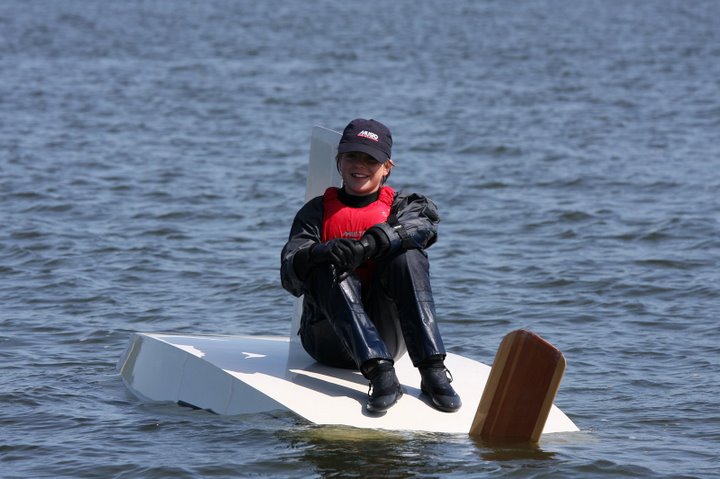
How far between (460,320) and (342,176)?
3123 mm

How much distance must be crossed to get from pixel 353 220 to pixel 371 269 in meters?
0.24

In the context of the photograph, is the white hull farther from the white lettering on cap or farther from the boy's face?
the white lettering on cap

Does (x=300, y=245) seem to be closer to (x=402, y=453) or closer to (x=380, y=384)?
(x=380, y=384)

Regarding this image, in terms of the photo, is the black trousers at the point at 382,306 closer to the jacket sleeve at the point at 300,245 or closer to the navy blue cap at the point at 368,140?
the jacket sleeve at the point at 300,245

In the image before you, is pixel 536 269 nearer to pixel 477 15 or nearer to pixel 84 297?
pixel 84 297

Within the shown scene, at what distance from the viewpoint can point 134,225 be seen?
12203mm

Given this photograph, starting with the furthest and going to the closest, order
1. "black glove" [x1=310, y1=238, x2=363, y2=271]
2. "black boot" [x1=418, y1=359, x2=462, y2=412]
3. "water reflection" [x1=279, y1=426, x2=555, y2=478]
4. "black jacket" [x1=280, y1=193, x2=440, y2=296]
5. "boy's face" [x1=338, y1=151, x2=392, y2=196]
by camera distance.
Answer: "boy's face" [x1=338, y1=151, x2=392, y2=196] < "black boot" [x1=418, y1=359, x2=462, y2=412] < "black jacket" [x1=280, y1=193, x2=440, y2=296] < "black glove" [x1=310, y1=238, x2=363, y2=271] < "water reflection" [x1=279, y1=426, x2=555, y2=478]

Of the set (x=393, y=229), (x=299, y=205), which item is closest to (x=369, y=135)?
(x=393, y=229)

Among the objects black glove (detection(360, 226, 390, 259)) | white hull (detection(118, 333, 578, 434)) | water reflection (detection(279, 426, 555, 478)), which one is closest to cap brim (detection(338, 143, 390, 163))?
black glove (detection(360, 226, 390, 259))

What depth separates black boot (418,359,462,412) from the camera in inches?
242

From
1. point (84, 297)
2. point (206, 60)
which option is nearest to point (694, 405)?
point (84, 297)

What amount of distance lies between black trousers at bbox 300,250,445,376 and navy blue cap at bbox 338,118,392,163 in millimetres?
479

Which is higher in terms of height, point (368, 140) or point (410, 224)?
point (368, 140)

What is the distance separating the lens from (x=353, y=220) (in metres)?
6.27
